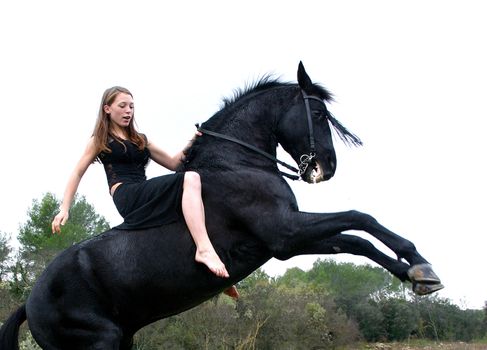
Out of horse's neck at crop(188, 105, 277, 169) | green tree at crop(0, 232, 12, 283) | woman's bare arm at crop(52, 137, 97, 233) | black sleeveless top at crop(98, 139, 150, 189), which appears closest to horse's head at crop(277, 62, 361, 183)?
horse's neck at crop(188, 105, 277, 169)

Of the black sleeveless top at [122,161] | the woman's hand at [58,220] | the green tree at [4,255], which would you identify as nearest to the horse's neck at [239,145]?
the black sleeveless top at [122,161]

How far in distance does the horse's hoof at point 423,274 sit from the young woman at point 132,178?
71.1 inches

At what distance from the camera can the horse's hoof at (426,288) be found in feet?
17.6

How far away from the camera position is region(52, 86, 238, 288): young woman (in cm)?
612

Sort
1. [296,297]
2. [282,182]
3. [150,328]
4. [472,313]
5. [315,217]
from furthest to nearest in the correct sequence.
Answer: [472,313] < [296,297] < [150,328] < [282,182] < [315,217]

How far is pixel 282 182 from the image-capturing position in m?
6.21

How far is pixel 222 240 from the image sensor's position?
6070 mm

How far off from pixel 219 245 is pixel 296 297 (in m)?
27.6

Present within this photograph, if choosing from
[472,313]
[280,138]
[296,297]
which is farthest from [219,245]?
[472,313]

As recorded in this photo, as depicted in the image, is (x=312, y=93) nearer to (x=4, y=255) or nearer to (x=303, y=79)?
(x=303, y=79)

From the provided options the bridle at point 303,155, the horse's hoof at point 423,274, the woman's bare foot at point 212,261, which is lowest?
the horse's hoof at point 423,274

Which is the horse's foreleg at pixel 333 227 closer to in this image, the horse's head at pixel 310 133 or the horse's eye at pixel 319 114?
the horse's head at pixel 310 133

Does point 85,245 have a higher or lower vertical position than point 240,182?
lower

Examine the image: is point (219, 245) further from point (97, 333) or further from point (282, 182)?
point (97, 333)
